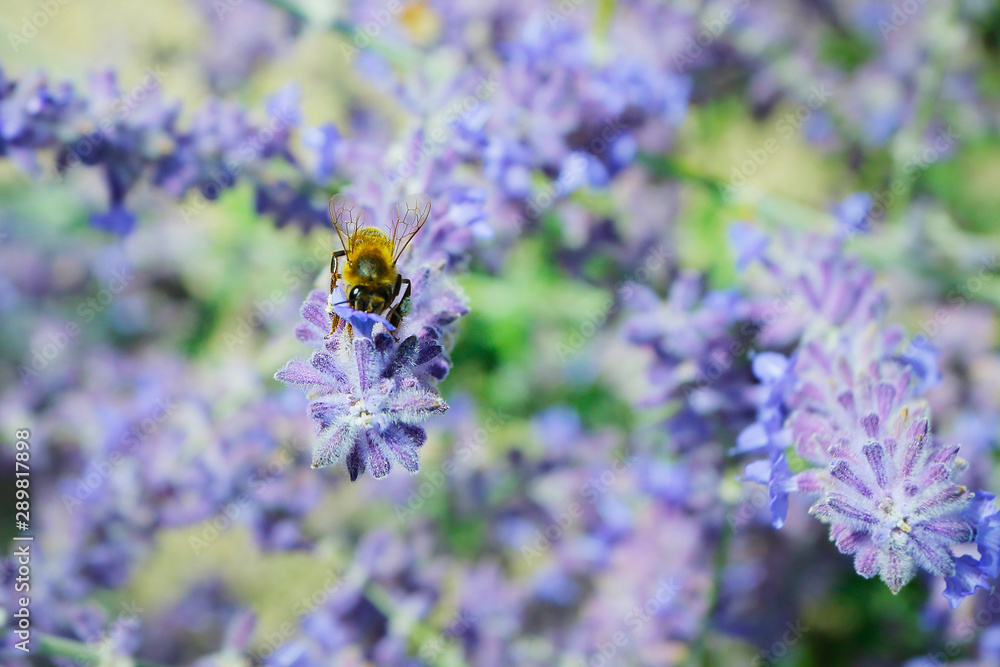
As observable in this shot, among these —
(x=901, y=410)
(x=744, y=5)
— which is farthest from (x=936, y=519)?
(x=744, y=5)

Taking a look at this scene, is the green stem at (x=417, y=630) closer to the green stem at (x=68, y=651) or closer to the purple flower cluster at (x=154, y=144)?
the green stem at (x=68, y=651)

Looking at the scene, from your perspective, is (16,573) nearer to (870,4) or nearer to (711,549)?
(711,549)

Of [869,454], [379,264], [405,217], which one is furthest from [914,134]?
[379,264]

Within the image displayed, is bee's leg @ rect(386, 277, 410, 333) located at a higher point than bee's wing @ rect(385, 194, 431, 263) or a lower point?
lower

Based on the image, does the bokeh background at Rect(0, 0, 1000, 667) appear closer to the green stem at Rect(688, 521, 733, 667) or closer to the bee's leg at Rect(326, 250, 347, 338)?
the green stem at Rect(688, 521, 733, 667)

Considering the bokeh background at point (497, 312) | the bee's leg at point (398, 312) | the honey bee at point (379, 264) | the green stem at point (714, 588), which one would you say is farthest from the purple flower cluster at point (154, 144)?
the green stem at point (714, 588)

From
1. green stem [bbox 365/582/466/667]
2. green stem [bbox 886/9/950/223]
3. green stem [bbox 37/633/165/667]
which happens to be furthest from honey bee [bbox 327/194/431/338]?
green stem [bbox 886/9/950/223]
